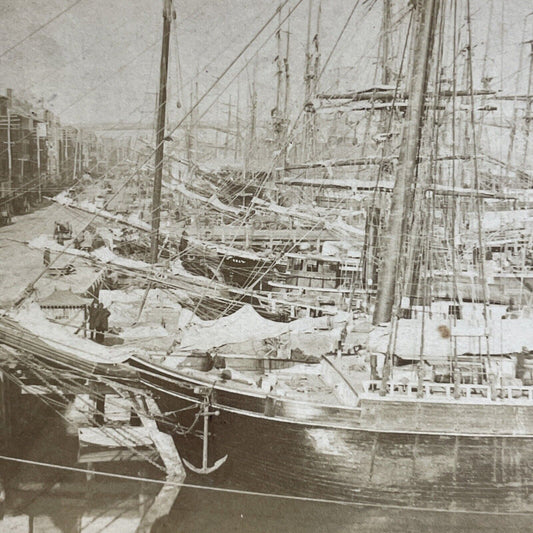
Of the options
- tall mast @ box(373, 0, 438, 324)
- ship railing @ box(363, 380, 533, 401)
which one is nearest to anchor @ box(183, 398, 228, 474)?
ship railing @ box(363, 380, 533, 401)

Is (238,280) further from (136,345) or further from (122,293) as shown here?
(136,345)

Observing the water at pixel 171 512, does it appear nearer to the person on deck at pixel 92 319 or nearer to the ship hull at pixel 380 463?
the ship hull at pixel 380 463

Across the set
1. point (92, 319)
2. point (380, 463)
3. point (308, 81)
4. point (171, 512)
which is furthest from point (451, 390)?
point (308, 81)

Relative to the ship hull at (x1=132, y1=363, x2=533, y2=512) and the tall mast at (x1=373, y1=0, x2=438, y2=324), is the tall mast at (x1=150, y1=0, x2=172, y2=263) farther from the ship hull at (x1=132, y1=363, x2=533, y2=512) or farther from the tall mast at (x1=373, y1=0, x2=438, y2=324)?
the ship hull at (x1=132, y1=363, x2=533, y2=512)

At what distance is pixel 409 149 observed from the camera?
19.4 feet

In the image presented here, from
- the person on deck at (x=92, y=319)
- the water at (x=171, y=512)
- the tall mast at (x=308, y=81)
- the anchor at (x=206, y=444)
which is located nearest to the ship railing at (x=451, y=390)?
the water at (x=171, y=512)

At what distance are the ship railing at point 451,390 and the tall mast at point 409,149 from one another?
852mm

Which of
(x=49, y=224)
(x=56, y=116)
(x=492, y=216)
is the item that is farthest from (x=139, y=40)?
(x=492, y=216)

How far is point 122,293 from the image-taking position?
391 inches

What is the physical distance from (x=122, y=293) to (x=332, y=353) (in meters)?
4.60

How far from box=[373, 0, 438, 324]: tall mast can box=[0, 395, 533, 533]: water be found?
212 cm

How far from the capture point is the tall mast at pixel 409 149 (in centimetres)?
585

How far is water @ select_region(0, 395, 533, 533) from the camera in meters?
5.52

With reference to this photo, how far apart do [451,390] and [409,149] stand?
8.61ft
